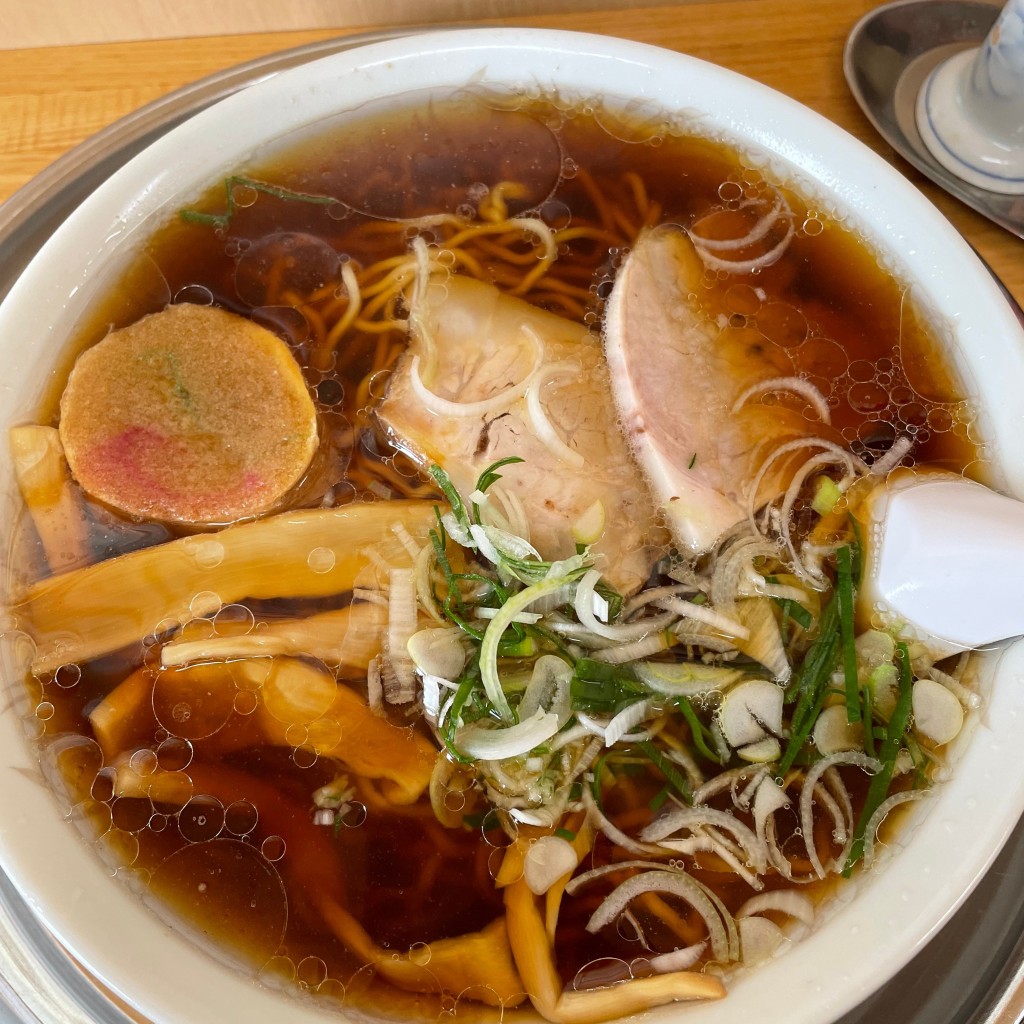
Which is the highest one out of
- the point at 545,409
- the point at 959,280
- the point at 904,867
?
the point at 959,280

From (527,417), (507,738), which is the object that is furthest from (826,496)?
(507,738)

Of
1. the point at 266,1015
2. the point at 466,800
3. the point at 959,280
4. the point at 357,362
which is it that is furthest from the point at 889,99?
the point at 266,1015

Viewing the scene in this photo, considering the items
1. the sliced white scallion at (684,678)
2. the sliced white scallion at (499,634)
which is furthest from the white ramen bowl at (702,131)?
the sliced white scallion at (499,634)

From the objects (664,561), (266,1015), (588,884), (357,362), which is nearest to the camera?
(266,1015)

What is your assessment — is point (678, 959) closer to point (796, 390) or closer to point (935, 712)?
point (935, 712)

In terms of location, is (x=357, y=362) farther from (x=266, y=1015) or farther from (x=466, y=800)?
(x=266, y=1015)

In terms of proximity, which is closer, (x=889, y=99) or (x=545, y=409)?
(x=545, y=409)

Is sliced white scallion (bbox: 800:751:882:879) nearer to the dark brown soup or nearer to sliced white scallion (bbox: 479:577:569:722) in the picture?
the dark brown soup
